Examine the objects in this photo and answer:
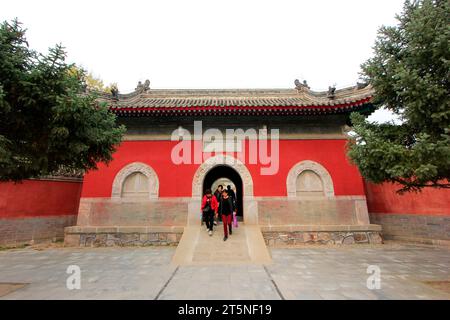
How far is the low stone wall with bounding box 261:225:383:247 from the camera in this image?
8.23 meters

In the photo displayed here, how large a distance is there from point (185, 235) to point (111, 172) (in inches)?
155

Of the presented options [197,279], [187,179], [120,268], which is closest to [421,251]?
[197,279]

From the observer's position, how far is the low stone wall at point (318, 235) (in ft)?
27.0

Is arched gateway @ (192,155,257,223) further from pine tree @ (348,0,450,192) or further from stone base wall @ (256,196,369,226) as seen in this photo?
pine tree @ (348,0,450,192)

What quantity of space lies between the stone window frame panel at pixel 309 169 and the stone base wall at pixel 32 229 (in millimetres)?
9169

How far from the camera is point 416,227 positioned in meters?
8.79

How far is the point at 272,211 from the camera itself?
8.71 metres

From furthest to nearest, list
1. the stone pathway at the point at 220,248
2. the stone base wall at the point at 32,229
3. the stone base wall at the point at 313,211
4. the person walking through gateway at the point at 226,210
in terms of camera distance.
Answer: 1. the stone base wall at the point at 313,211
2. the stone base wall at the point at 32,229
3. the person walking through gateway at the point at 226,210
4. the stone pathway at the point at 220,248

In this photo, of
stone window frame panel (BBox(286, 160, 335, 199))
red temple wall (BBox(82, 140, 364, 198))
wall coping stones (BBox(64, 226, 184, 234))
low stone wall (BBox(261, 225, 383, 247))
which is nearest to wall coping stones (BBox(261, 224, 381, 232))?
low stone wall (BBox(261, 225, 383, 247))

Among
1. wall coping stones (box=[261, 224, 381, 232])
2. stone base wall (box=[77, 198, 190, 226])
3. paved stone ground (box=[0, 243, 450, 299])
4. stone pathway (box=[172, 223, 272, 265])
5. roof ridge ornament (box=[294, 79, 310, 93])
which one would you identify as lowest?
paved stone ground (box=[0, 243, 450, 299])

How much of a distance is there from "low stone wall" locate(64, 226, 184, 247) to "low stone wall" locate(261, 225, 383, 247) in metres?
3.23

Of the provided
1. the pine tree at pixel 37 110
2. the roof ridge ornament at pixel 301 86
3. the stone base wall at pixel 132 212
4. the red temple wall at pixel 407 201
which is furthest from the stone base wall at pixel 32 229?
the red temple wall at pixel 407 201

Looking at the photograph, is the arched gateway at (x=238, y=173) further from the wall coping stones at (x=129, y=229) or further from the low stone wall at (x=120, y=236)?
the low stone wall at (x=120, y=236)

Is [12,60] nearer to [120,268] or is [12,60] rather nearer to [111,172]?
[120,268]
